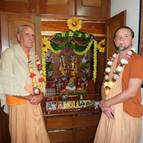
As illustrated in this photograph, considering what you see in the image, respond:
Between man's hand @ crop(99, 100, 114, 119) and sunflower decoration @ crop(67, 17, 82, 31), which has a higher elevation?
sunflower decoration @ crop(67, 17, 82, 31)

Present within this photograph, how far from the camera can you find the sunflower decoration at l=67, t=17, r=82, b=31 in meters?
2.82

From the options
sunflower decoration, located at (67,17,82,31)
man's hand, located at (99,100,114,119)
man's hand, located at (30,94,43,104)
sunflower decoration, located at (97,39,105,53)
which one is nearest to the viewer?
man's hand, located at (99,100,114,119)

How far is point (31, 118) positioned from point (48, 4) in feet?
4.88

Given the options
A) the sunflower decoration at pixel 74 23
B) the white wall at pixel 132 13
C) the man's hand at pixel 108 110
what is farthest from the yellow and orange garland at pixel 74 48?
the man's hand at pixel 108 110

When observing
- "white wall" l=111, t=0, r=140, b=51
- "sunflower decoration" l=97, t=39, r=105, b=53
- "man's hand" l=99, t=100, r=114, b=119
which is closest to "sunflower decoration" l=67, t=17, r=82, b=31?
"sunflower decoration" l=97, t=39, r=105, b=53

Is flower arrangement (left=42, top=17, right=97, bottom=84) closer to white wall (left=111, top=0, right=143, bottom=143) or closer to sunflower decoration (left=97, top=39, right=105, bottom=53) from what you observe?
sunflower decoration (left=97, top=39, right=105, bottom=53)

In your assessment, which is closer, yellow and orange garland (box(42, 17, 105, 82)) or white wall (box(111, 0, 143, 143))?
white wall (box(111, 0, 143, 143))

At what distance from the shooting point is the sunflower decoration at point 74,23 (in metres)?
2.82

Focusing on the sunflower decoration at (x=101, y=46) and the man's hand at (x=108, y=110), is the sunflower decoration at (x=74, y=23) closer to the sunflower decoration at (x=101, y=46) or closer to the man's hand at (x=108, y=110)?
the sunflower decoration at (x=101, y=46)

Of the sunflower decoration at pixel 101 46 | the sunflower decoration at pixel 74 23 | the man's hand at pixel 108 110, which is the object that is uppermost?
the sunflower decoration at pixel 74 23

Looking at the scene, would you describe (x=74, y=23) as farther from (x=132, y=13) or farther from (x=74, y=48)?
(x=132, y=13)

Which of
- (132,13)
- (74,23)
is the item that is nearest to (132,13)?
(132,13)

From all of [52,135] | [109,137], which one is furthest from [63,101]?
[109,137]

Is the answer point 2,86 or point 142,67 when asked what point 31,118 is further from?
point 142,67
